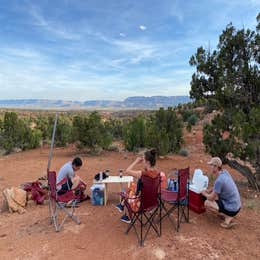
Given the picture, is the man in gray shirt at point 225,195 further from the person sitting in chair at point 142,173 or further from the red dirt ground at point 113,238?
the person sitting in chair at point 142,173

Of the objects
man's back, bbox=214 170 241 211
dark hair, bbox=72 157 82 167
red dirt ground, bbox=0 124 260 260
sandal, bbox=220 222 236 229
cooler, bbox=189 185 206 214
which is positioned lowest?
red dirt ground, bbox=0 124 260 260

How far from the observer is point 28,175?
23.4 ft

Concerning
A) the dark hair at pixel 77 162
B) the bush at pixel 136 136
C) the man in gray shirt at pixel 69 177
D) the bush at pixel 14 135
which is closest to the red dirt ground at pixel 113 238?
the man in gray shirt at pixel 69 177

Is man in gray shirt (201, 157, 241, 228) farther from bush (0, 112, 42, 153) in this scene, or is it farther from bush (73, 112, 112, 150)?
bush (0, 112, 42, 153)

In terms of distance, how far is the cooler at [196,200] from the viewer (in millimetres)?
4047

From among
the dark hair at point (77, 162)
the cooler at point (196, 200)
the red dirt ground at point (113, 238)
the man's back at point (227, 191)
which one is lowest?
the red dirt ground at point (113, 238)

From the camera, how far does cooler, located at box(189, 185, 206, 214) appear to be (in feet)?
13.3

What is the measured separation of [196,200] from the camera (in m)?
4.11

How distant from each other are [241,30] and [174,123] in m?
5.79

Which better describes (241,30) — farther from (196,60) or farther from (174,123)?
(174,123)

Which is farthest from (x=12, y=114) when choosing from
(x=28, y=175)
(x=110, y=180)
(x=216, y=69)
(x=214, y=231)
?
(x=214, y=231)

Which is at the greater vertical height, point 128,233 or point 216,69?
point 216,69

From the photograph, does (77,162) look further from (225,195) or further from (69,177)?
(225,195)

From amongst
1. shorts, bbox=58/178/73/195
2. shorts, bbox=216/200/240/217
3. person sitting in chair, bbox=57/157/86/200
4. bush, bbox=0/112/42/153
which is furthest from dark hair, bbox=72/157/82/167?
bush, bbox=0/112/42/153
